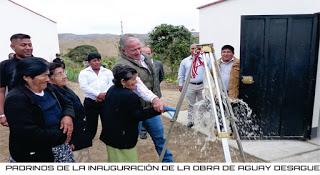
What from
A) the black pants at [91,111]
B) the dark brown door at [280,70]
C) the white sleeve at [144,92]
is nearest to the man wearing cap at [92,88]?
the black pants at [91,111]

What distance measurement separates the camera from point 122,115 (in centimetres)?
266

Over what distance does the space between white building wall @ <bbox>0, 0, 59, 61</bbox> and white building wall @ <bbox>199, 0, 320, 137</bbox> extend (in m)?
12.4

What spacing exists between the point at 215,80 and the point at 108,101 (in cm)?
96

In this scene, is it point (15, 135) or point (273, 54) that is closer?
point (15, 135)

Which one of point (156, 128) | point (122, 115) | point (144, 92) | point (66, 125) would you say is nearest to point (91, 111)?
point (156, 128)

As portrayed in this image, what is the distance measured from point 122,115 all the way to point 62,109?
0.50m

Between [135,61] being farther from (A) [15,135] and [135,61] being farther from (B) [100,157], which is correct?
(B) [100,157]

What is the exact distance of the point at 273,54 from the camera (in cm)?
447

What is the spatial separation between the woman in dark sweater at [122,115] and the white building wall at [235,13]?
3.26 metres

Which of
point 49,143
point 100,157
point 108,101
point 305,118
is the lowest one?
point 100,157

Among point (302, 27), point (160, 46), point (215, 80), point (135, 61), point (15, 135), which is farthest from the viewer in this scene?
point (160, 46)

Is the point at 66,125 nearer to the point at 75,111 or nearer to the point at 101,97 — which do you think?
the point at 75,111

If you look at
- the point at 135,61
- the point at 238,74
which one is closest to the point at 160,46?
the point at 238,74

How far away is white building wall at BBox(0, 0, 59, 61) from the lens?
16969 millimetres
